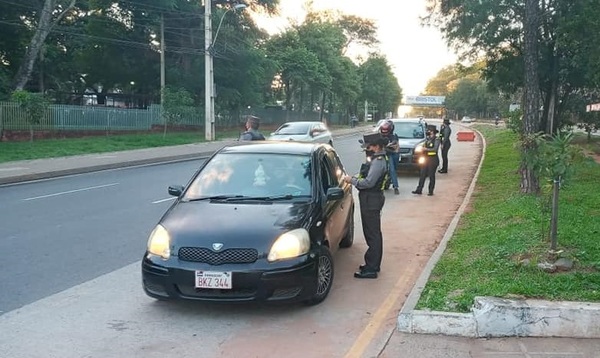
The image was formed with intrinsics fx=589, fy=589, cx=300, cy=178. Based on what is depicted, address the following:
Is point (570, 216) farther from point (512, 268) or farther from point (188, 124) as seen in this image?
point (188, 124)

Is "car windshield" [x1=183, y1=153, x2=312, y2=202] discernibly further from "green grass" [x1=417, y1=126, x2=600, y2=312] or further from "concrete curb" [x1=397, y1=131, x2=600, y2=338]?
"concrete curb" [x1=397, y1=131, x2=600, y2=338]

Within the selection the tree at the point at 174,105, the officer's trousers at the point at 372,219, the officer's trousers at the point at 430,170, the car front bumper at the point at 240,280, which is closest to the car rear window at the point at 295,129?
the officer's trousers at the point at 430,170

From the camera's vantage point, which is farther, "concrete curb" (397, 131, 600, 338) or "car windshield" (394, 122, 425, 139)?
"car windshield" (394, 122, 425, 139)

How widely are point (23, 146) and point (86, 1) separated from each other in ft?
63.8

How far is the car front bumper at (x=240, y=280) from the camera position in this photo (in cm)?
513

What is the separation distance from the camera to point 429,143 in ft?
44.9

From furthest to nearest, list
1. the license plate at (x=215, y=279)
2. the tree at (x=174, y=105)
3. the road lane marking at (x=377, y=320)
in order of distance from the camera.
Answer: the tree at (x=174, y=105), the license plate at (x=215, y=279), the road lane marking at (x=377, y=320)

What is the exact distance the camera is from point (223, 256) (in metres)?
5.17

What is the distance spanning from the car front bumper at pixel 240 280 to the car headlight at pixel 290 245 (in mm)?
58

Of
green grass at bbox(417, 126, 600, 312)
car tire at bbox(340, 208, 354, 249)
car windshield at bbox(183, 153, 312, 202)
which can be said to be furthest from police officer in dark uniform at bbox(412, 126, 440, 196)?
car windshield at bbox(183, 153, 312, 202)

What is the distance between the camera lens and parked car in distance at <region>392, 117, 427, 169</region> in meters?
17.1

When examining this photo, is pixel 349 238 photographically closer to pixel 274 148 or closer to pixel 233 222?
pixel 274 148

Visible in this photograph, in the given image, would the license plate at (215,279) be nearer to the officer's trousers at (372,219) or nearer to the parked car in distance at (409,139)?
the officer's trousers at (372,219)

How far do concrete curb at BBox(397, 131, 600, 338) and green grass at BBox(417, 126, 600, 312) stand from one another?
0.20 m
